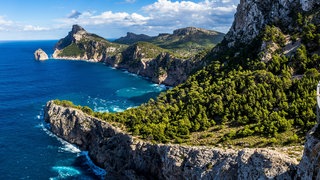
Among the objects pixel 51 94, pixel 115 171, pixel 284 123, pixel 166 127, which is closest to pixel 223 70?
pixel 166 127

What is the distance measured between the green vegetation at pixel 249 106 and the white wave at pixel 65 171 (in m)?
18.0

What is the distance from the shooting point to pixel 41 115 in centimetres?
11962

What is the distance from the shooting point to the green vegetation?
59094 mm

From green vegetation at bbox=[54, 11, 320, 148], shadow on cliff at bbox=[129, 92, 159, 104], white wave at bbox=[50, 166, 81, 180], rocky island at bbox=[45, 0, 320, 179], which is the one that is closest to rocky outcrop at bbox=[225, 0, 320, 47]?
rocky island at bbox=[45, 0, 320, 179]

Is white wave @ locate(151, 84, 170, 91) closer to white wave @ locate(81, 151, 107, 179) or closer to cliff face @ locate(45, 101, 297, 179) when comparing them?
cliff face @ locate(45, 101, 297, 179)

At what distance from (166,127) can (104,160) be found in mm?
20413

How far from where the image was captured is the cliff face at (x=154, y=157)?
41281 millimetres

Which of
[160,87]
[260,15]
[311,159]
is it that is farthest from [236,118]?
[160,87]

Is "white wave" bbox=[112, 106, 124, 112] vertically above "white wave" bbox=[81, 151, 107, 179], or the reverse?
"white wave" bbox=[112, 106, 124, 112]

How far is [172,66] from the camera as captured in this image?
643 ft

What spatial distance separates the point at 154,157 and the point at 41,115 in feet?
235

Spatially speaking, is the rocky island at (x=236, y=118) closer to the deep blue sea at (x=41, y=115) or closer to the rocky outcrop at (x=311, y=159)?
the rocky outcrop at (x=311, y=159)

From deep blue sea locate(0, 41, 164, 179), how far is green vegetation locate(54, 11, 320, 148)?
57.9ft

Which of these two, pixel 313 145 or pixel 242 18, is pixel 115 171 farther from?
pixel 242 18
